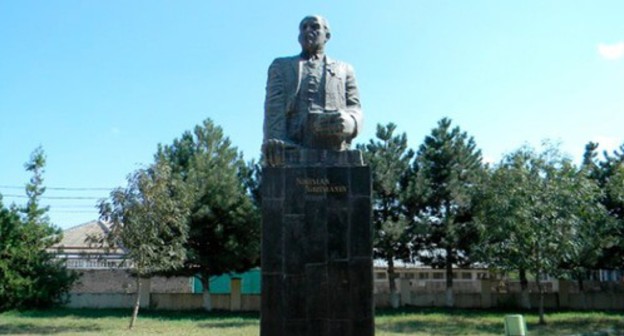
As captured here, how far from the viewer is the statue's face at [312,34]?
769cm

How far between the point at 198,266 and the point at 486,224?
1127 centimetres

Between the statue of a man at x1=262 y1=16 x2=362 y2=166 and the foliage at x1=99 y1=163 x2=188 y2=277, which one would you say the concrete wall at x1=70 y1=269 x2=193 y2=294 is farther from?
the statue of a man at x1=262 y1=16 x2=362 y2=166

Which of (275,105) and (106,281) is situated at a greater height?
(275,105)

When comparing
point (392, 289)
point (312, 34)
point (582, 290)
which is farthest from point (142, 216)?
point (582, 290)

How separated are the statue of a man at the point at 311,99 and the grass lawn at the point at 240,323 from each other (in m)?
10.6

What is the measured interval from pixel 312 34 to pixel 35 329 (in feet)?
48.9

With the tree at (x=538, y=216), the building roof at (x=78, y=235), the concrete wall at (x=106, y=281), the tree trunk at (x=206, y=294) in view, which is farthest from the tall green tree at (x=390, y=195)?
the building roof at (x=78, y=235)

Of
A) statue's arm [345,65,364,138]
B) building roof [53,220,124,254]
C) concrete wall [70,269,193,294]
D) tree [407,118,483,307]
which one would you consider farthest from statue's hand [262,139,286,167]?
building roof [53,220,124,254]

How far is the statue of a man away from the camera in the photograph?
7137 mm

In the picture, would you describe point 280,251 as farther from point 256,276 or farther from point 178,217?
point 256,276

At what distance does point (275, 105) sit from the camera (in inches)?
297

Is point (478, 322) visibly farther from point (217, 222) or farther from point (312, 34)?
point (312, 34)

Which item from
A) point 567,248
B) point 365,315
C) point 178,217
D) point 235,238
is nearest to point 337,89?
point 365,315

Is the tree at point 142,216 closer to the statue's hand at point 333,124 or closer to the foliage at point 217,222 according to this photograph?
the foliage at point 217,222
